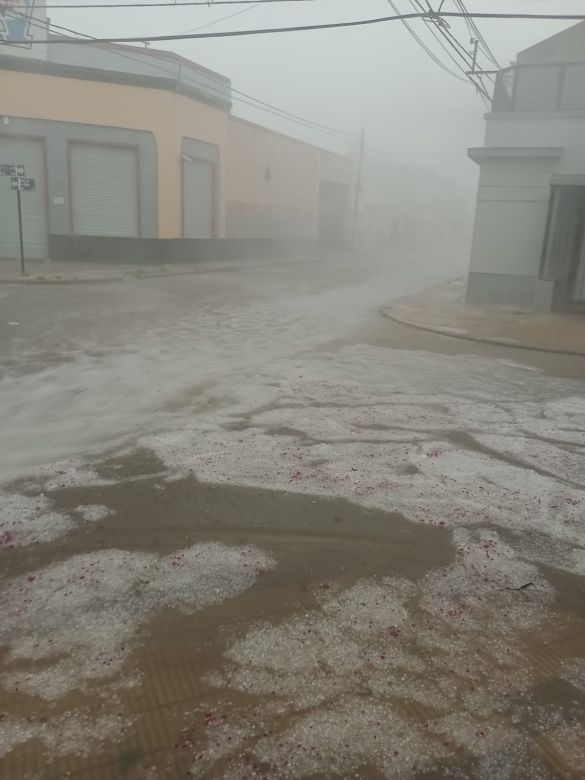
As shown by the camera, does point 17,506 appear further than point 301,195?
No

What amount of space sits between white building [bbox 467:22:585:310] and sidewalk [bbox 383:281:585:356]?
0.77 metres

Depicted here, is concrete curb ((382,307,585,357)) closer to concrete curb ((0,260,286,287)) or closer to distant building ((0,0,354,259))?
concrete curb ((0,260,286,287))

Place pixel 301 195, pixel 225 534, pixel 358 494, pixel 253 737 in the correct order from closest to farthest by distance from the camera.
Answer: pixel 253 737
pixel 225 534
pixel 358 494
pixel 301 195

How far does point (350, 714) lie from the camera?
2.52 meters

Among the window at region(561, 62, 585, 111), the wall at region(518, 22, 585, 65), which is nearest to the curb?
the wall at region(518, 22, 585, 65)

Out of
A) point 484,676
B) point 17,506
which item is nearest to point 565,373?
point 484,676

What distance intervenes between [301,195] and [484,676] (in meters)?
34.9

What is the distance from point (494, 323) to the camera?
12578 mm

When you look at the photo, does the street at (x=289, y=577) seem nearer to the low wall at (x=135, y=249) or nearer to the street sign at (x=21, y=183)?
the street sign at (x=21, y=183)

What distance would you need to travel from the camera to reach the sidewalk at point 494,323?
10844mm

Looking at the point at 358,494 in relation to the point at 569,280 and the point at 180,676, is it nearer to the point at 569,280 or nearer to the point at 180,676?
the point at 180,676

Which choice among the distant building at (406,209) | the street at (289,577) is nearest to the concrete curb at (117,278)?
the street at (289,577)

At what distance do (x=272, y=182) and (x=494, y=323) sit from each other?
2219cm

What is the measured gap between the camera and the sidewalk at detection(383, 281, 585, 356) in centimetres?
1084
